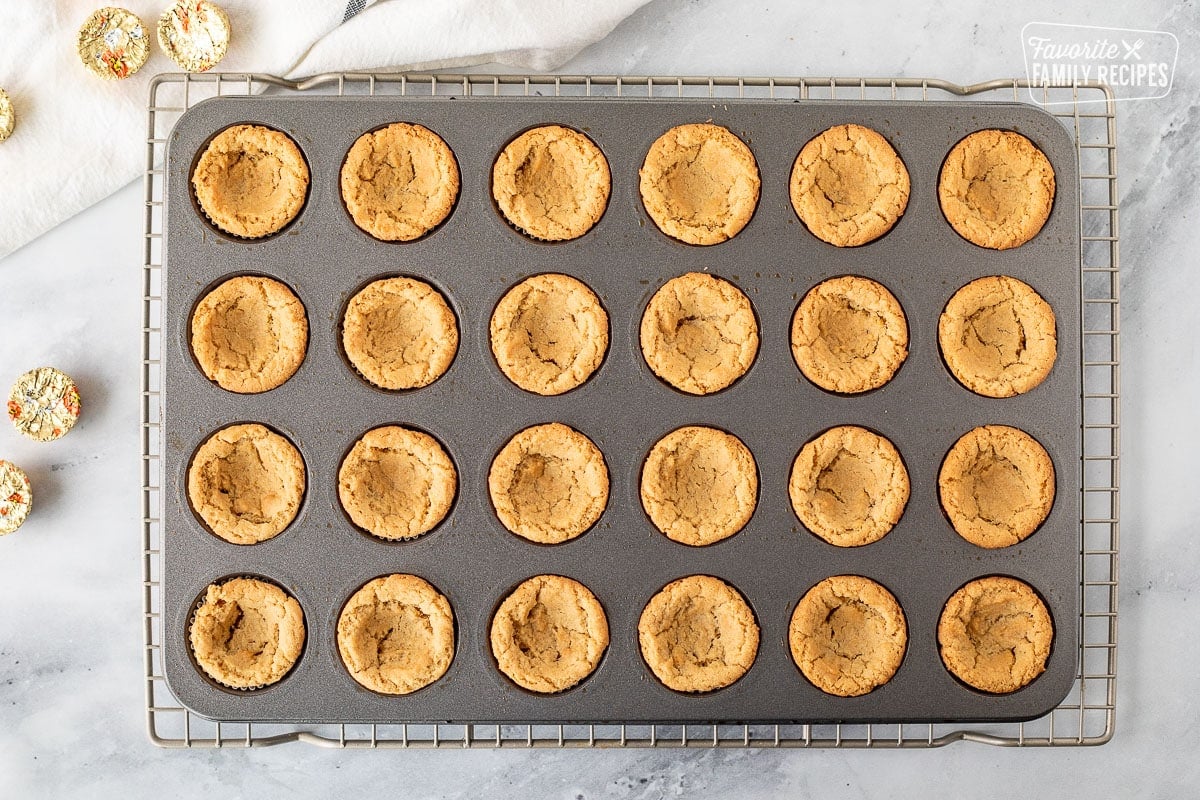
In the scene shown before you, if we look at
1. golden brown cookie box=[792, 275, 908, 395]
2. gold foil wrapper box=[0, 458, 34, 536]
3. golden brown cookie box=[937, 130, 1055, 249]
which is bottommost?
gold foil wrapper box=[0, 458, 34, 536]

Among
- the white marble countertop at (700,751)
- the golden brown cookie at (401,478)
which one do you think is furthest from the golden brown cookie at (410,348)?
the white marble countertop at (700,751)

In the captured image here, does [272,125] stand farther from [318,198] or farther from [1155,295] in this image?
[1155,295]

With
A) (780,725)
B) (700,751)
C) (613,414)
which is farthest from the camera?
(700,751)

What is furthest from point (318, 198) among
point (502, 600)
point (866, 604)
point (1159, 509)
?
point (1159, 509)

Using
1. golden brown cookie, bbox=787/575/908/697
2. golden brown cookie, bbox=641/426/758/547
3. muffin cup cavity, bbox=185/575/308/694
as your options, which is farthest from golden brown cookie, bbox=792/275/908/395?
muffin cup cavity, bbox=185/575/308/694

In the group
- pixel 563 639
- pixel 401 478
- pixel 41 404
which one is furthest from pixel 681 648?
pixel 41 404

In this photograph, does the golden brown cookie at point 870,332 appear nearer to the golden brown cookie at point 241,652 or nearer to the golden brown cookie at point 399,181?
the golden brown cookie at point 399,181

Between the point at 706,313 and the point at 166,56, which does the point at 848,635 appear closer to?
the point at 706,313

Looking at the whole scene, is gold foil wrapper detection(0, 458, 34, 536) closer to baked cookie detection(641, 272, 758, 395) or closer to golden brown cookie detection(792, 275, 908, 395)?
baked cookie detection(641, 272, 758, 395)
